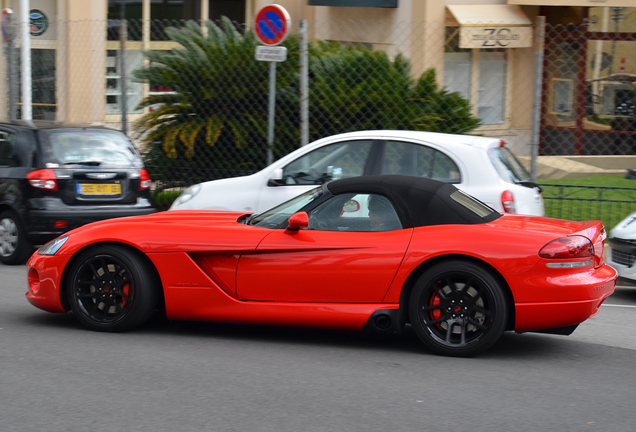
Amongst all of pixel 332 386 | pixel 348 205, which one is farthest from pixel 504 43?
pixel 332 386

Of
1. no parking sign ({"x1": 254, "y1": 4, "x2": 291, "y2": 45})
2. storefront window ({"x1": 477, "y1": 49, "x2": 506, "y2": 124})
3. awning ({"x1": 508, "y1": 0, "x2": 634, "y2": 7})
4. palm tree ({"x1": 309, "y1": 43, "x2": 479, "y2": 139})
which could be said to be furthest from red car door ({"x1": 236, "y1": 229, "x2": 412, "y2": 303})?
awning ({"x1": 508, "y1": 0, "x2": 634, "y2": 7})

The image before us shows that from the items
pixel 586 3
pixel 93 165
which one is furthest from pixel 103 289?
pixel 586 3

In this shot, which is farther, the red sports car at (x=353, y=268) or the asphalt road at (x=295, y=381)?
the red sports car at (x=353, y=268)

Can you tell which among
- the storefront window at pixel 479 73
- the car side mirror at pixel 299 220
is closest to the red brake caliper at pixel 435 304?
the car side mirror at pixel 299 220

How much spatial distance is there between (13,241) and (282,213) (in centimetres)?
435

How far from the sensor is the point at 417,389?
4660 mm

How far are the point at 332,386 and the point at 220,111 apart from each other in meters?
7.39

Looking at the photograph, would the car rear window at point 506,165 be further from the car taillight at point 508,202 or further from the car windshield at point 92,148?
the car windshield at point 92,148

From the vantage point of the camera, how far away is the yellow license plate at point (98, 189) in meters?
9.15

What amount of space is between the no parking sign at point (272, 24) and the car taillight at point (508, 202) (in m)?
3.92

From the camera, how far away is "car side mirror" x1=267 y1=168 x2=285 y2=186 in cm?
823

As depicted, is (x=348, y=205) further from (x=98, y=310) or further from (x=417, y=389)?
(x=98, y=310)

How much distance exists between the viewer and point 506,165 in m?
7.66

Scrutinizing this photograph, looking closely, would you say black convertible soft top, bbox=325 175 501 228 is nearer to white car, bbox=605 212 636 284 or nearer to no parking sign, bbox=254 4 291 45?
white car, bbox=605 212 636 284
